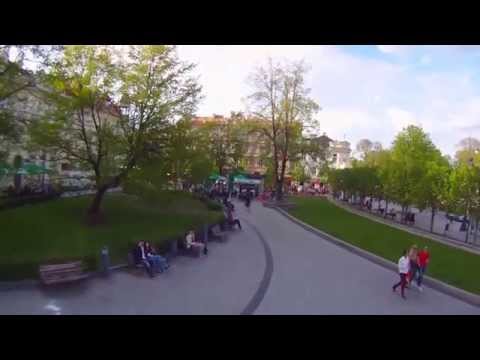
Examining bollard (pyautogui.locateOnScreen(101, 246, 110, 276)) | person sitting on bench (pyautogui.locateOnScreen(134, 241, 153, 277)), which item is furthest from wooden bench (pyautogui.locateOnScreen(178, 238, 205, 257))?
bollard (pyautogui.locateOnScreen(101, 246, 110, 276))

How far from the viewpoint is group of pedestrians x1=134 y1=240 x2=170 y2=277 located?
1255 cm

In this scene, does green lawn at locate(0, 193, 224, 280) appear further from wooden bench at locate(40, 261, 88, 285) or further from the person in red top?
the person in red top

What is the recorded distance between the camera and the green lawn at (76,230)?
12.0m

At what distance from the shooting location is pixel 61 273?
10898mm

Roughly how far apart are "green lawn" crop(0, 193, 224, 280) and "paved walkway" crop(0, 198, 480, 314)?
133 centimetres

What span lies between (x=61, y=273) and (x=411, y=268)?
9941 millimetres

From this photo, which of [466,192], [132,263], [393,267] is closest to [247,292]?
[132,263]

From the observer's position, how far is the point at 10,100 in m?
16.8

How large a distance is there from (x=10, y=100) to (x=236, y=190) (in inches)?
1466

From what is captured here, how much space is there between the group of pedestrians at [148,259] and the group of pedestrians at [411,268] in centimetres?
704

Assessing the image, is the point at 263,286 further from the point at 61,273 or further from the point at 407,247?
the point at 407,247

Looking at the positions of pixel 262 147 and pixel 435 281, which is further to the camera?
pixel 262 147
